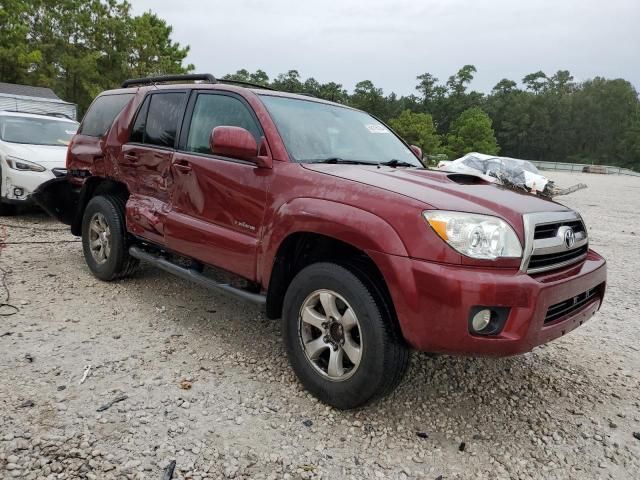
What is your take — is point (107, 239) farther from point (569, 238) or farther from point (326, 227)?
point (569, 238)

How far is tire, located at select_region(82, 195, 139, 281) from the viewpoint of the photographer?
174 inches

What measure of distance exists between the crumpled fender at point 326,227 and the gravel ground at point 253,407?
811 millimetres

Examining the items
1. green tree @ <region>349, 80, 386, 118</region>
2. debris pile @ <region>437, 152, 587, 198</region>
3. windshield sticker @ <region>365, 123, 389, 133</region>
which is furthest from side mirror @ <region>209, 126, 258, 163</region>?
green tree @ <region>349, 80, 386, 118</region>

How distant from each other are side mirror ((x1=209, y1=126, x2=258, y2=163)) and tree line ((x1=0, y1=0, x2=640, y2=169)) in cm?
2735

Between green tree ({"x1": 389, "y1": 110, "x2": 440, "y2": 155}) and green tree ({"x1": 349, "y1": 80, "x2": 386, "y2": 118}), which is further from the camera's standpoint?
green tree ({"x1": 349, "y1": 80, "x2": 386, "y2": 118})

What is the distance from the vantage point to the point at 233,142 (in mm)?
2943

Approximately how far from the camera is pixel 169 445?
238 centimetres

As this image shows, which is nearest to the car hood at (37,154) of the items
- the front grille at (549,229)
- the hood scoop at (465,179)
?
the hood scoop at (465,179)

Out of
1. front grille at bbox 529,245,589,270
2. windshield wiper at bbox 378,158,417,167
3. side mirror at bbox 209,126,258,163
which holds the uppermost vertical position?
side mirror at bbox 209,126,258,163

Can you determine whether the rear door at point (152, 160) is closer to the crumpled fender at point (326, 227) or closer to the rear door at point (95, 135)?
the rear door at point (95, 135)

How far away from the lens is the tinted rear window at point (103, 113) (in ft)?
15.2

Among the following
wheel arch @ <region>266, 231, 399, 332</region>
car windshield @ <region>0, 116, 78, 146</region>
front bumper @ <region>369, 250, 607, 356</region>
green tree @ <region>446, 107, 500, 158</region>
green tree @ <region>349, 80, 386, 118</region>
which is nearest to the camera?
front bumper @ <region>369, 250, 607, 356</region>

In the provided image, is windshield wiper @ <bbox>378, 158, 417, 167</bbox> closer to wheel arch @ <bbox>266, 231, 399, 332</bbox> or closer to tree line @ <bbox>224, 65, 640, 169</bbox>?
wheel arch @ <bbox>266, 231, 399, 332</bbox>

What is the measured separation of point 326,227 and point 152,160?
6.59 ft
